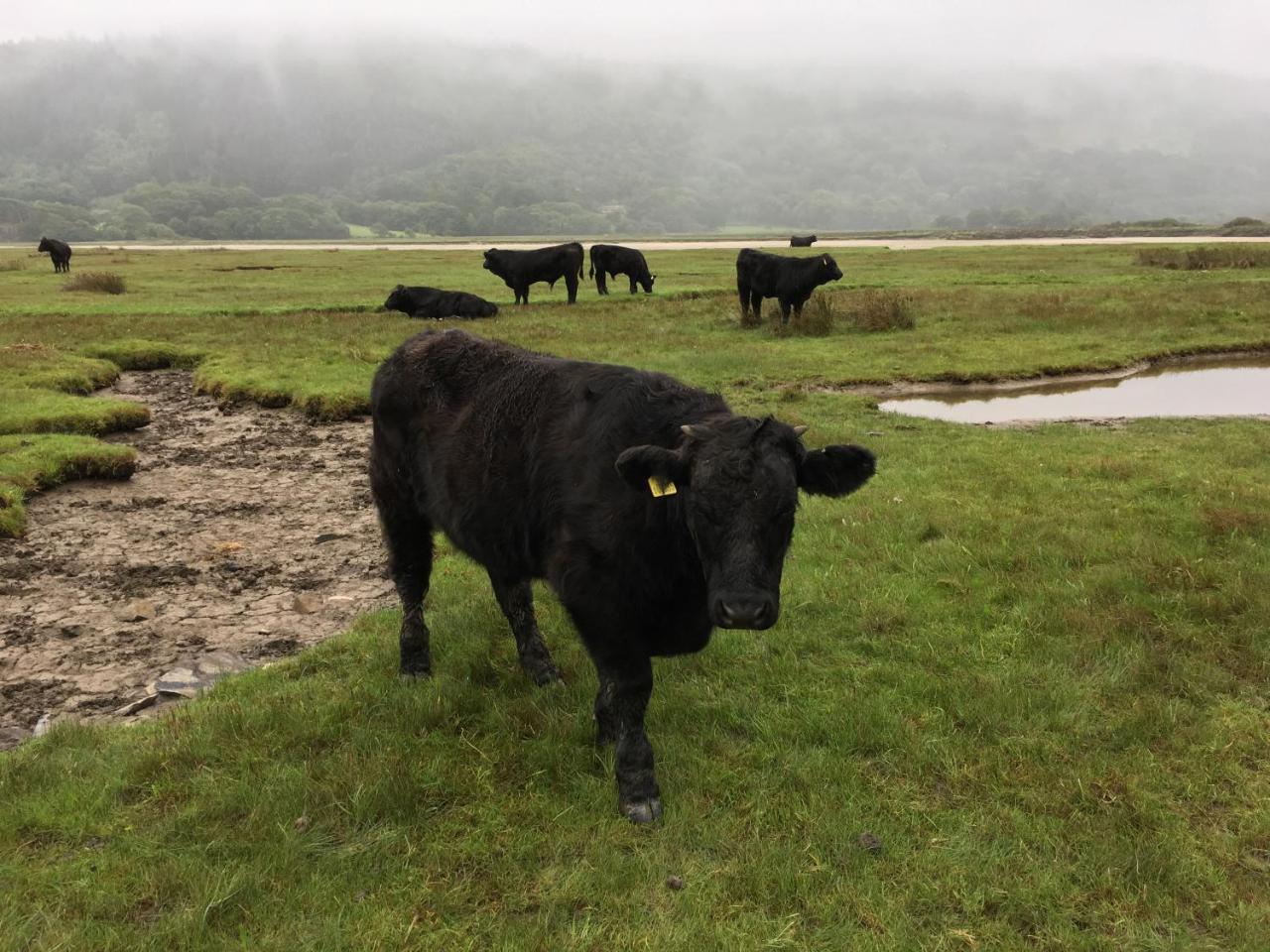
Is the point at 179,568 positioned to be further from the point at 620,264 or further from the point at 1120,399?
the point at 620,264

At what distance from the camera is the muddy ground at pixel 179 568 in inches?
285

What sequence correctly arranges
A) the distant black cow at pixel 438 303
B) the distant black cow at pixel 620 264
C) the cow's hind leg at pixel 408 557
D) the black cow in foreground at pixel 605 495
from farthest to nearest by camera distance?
the distant black cow at pixel 620 264 → the distant black cow at pixel 438 303 → the cow's hind leg at pixel 408 557 → the black cow in foreground at pixel 605 495

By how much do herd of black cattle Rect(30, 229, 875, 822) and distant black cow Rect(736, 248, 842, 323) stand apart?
20.5 m

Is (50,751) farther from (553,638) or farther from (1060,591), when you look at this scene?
(1060,591)

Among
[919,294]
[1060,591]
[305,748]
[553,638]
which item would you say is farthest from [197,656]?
[919,294]

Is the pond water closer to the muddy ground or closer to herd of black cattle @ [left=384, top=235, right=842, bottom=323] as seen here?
herd of black cattle @ [left=384, top=235, right=842, bottom=323]

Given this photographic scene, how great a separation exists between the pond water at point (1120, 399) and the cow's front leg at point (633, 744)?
12.3 meters

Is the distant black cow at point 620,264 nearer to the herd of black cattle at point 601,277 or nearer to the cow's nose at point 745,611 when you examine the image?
the herd of black cattle at point 601,277

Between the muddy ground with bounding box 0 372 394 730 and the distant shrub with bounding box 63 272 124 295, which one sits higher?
the distant shrub with bounding box 63 272 124 295

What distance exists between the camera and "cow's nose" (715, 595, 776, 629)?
405 cm

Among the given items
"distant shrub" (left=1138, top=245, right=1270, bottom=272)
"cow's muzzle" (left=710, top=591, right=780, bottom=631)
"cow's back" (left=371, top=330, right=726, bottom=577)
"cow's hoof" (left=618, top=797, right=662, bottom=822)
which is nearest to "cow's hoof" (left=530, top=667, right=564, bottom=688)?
"cow's back" (left=371, top=330, right=726, bottom=577)

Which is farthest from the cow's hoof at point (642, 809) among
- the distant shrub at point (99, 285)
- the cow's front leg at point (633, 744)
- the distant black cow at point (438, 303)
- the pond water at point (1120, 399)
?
the distant shrub at point (99, 285)

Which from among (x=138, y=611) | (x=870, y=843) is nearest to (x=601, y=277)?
(x=138, y=611)

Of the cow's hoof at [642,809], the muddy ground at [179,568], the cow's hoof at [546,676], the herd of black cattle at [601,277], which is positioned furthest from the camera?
the herd of black cattle at [601,277]
